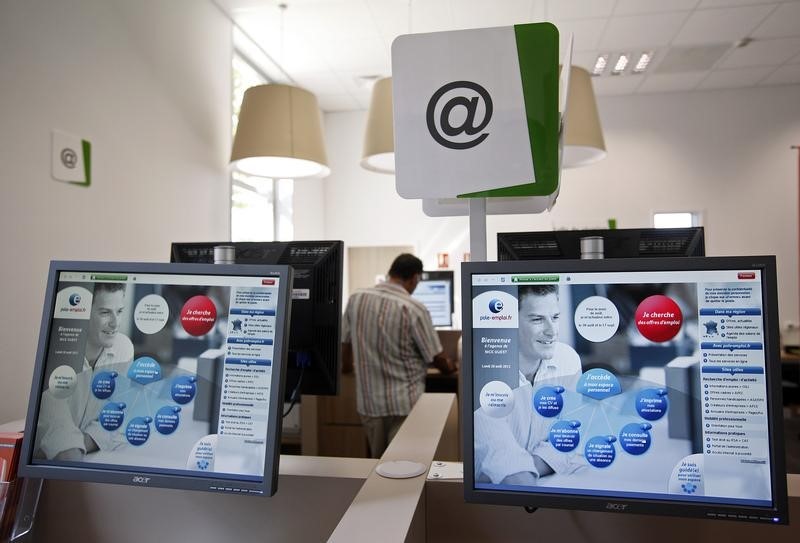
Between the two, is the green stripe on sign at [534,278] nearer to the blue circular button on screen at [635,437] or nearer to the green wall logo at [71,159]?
the blue circular button on screen at [635,437]

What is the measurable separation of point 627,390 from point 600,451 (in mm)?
92

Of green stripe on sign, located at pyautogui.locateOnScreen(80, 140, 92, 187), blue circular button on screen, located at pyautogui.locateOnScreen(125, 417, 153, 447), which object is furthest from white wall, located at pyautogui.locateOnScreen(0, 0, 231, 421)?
blue circular button on screen, located at pyautogui.locateOnScreen(125, 417, 153, 447)

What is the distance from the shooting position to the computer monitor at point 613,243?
3.61 ft

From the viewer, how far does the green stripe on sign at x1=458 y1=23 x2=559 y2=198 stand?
0.95m

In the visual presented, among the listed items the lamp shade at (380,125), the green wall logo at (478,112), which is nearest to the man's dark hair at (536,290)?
the green wall logo at (478,112)

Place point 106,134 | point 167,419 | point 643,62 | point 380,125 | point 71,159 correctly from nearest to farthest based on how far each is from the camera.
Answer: point 167,419 → point 71,159 → point 106,134 → point 380,125 → point 643,62

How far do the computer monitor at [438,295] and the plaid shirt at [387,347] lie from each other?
1.49 metres

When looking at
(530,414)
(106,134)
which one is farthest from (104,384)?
(106,134)

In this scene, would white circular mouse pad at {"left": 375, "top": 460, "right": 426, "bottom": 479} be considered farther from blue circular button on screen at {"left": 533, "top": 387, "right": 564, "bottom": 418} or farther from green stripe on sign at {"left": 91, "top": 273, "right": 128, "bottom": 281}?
green stripe on sign at {"left": 91, "top": 273, "right": 128, "bottom": 281}

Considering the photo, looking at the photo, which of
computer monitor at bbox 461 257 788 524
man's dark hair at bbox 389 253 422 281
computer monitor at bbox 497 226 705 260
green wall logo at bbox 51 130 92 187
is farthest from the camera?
man's dark hair at bbox 389 253 422 281

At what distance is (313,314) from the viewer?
4.07 ft

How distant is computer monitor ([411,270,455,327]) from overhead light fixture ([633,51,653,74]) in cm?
243

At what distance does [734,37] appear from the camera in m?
4.08

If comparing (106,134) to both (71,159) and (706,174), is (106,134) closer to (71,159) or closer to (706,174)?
(71,159)
